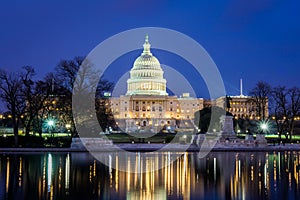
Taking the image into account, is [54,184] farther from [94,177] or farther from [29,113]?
[29,113]

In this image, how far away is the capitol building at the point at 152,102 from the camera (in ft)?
508

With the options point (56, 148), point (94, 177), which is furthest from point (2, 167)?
point (56, 148)

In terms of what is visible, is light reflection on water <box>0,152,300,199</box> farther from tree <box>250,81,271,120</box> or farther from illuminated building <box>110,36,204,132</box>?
illuminated building <box>110,36,204,132</box>

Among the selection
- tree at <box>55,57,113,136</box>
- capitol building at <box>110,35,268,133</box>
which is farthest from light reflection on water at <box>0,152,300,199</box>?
capitol building at <box>110,35,268,133</box>

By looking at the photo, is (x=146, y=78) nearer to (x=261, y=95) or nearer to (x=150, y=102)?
(x=150, y=102)

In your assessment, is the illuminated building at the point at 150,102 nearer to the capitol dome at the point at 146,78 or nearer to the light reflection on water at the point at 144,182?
the capitol dome at the point at 146,78

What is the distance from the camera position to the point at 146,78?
527 feet

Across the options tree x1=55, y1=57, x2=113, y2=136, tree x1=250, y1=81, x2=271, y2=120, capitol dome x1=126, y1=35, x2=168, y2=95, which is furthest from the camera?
capitol dome x1=126, y1=35, x2=168, y2=95

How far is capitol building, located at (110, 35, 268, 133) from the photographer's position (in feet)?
508

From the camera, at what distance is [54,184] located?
18.7m

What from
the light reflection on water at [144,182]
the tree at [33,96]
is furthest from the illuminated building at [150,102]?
the light reflection on water at [144,182]

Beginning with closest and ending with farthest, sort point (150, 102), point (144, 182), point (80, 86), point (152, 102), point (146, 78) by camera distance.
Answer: point (144, 182)
point (80, 86)
point (150, 102)
point (152, 102)
point (146, 78)

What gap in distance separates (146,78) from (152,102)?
365 inches

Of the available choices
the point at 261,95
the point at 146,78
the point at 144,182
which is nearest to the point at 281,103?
the point at 261,95
